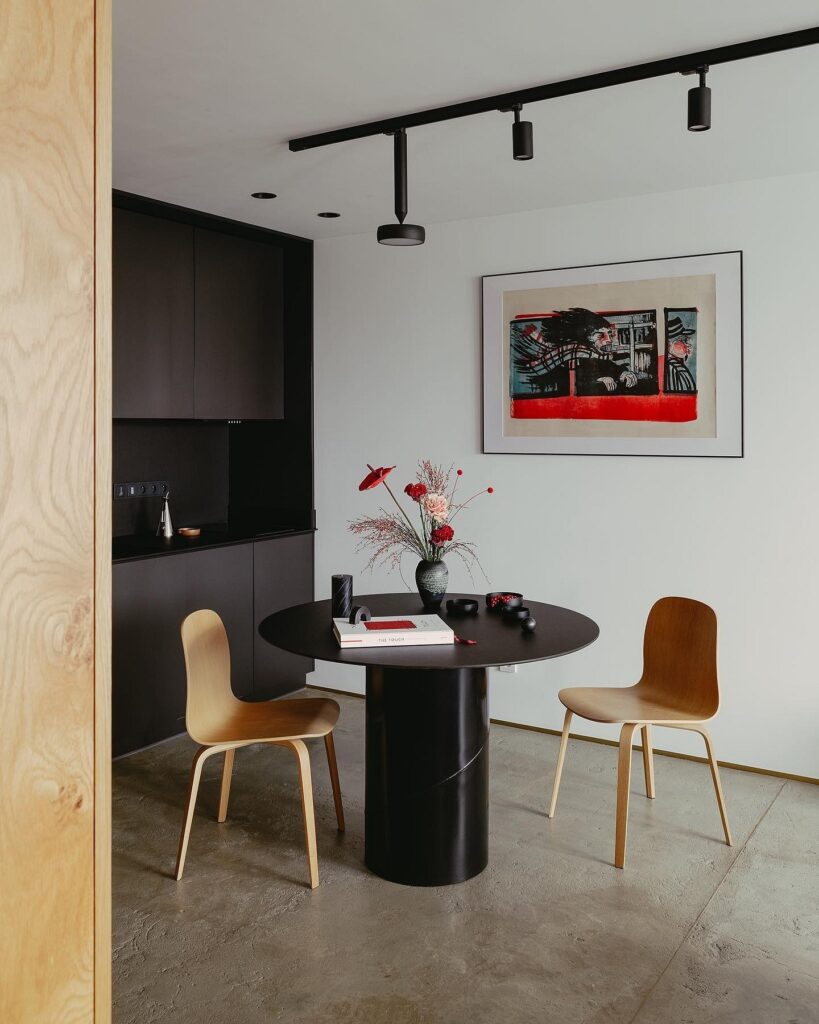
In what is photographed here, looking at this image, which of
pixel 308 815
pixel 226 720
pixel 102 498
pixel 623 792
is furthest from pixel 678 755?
pixel 102 498

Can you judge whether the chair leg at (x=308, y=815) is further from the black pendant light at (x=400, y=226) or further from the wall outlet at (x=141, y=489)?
the wall outlet at (x=141, y=489)

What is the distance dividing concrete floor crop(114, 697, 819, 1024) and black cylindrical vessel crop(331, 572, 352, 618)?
2.69ft

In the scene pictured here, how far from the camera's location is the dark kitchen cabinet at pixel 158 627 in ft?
13.3

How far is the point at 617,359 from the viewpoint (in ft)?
13.9

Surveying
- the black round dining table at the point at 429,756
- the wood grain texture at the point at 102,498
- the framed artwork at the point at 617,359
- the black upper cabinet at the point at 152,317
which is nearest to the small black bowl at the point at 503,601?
the black round dining table at the point at 429,756

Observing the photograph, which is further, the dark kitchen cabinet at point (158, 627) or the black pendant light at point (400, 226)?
the dark kitchen cabinet at point (158, 627)

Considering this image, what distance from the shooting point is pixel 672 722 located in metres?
3.10

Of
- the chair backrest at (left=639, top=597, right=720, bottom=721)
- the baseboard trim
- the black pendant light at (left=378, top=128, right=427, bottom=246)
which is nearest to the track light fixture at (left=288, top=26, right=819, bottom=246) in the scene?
the black pendant light at (left=378, top=128, right=427, bottom=246)

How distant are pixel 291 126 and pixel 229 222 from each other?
1.54 meters

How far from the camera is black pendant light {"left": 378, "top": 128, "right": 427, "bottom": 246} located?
313cm

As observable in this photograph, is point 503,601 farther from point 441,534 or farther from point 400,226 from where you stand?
point 400,226

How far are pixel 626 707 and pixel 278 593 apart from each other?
227cm

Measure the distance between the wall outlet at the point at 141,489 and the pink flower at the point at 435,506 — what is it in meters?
2.16

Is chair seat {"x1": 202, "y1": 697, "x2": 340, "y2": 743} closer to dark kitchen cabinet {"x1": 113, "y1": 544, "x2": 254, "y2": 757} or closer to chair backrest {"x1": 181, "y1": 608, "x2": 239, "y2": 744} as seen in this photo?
chair backrest {"x1": 181, "y1": 608, "x2": 239, "y2": 744}
